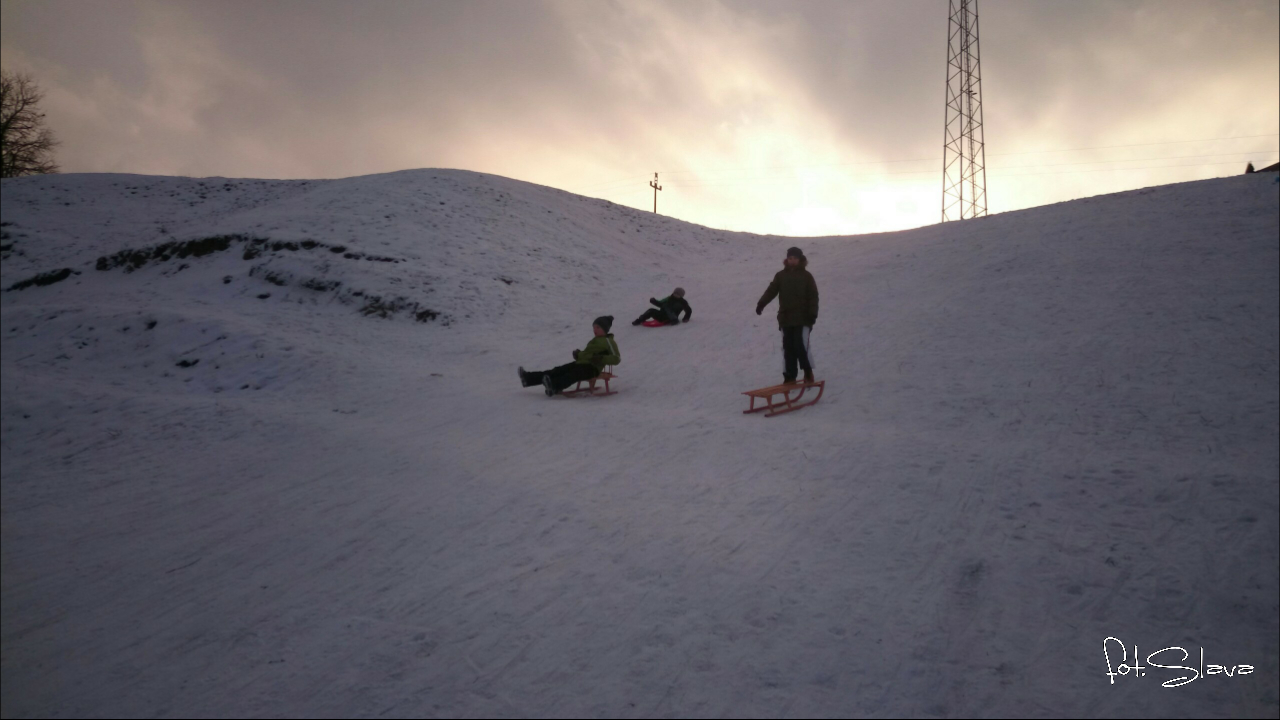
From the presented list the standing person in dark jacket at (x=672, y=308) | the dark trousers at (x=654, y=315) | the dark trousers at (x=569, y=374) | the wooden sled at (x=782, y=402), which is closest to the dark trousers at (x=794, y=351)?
the wooden sled at (x=782, y=402)

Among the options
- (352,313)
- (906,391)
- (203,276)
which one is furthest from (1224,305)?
(203,276)

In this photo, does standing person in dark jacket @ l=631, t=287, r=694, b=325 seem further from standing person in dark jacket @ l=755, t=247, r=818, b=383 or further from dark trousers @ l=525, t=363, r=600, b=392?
standing person in dark jacket @ l=755, t=247, r=818, b=383

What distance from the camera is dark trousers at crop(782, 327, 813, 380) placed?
1011 centimetres

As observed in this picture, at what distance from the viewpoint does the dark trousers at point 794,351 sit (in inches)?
398

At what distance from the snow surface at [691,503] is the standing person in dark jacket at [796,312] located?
2.53 feet

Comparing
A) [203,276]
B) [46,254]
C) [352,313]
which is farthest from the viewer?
[46,254]

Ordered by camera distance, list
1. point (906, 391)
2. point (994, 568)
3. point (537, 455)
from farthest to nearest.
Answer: point (906, 391)
point (537, 455)
point (994, 568)

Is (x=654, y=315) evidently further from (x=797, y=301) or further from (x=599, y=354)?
(x=797, y=301)

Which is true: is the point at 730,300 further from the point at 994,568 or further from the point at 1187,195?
the point at 994,568

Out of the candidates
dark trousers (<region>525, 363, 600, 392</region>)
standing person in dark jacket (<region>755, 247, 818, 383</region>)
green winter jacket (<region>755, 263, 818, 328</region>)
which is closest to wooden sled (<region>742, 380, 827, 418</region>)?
standing person in dark jacket (<region>755, 247, 818, 383</region>)

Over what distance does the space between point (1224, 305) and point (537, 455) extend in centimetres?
1042

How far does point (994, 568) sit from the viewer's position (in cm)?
508

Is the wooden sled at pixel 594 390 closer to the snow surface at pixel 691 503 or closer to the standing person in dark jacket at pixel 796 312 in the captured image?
the snow surface at pixel 691 503
